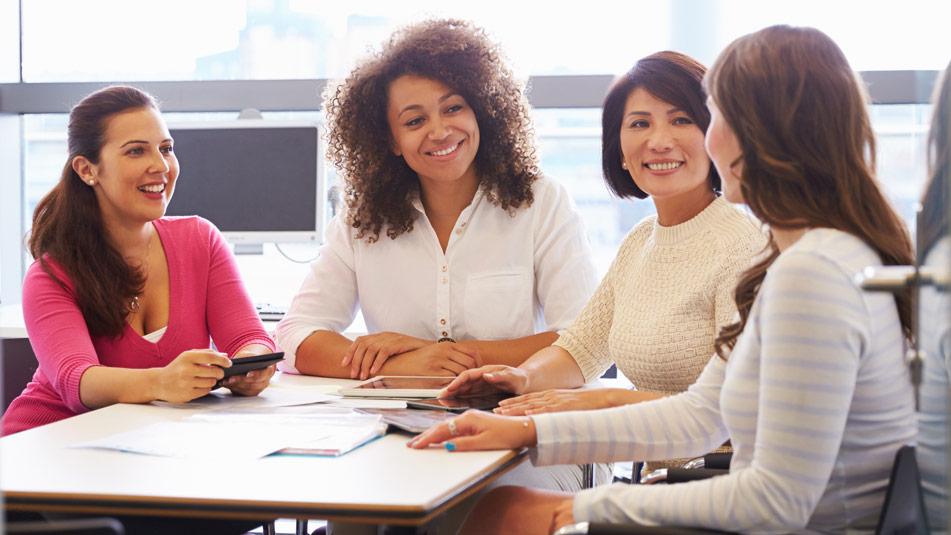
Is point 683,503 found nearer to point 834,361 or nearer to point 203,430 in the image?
point 834,361

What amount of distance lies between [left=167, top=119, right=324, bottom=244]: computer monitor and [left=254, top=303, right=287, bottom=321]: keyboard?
213mm

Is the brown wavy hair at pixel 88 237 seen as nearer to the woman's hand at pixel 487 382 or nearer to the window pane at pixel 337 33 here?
the woman's hand at pixel 487 382

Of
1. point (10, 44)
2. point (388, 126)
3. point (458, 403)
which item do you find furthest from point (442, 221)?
point (10, 44)

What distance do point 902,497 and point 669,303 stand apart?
0.83 meters

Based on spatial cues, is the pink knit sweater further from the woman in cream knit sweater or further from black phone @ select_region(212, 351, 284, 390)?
the woman in cream knit sweater

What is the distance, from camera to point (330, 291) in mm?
2455

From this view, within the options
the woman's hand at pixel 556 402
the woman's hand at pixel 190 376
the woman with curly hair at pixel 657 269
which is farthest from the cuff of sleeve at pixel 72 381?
the woman's hand at pixel 556 402

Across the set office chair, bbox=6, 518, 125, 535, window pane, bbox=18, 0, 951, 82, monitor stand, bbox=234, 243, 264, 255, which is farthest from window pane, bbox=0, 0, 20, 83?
office chair, bbox=6, 518, 125, 535

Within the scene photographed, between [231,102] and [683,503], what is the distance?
2.71m

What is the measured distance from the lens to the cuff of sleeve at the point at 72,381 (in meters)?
1.93

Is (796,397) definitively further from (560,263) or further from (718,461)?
(560,263)

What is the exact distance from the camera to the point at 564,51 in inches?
138

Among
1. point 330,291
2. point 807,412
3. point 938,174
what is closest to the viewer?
point 938,174

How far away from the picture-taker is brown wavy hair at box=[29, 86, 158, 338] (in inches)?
83.5
